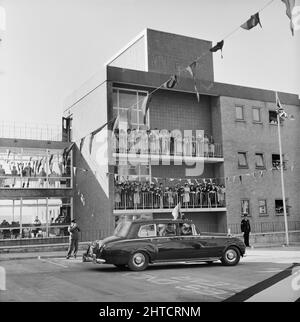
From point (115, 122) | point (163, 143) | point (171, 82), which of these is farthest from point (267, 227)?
point (171, 82)

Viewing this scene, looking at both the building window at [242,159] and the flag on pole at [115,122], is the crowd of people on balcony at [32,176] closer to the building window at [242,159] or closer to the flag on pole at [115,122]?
the flag on pole at [115,122]

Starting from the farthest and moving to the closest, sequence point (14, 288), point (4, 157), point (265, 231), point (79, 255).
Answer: point (265, 231) → point (4, 157) → point (79, 255) → point (14, 288)

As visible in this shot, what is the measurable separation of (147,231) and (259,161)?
16.4 m

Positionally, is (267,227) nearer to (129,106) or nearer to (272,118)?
(272,118)

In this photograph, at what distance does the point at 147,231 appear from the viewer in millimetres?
13531

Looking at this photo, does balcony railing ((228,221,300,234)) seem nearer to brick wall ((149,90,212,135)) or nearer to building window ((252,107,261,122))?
brick wall ((149,90,212,135))

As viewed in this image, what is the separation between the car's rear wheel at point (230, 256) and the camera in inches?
551

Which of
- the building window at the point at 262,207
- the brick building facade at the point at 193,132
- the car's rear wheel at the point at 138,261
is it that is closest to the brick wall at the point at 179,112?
the brick building facade at the point at 193,132

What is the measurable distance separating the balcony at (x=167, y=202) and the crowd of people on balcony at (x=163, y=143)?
2.23 m

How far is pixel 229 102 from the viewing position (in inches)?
1078
